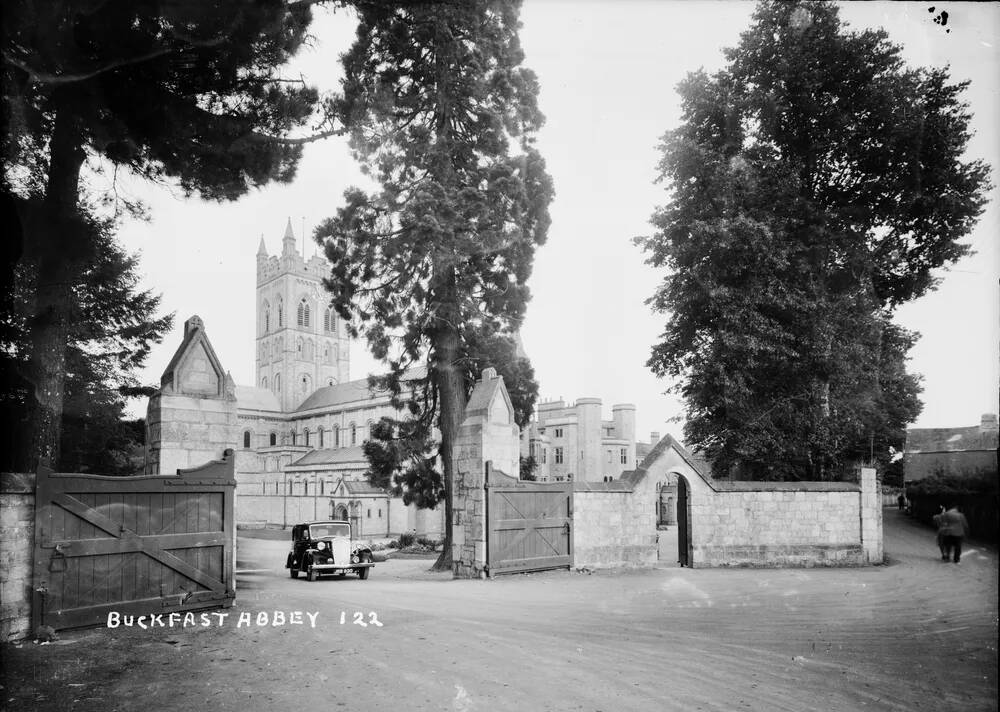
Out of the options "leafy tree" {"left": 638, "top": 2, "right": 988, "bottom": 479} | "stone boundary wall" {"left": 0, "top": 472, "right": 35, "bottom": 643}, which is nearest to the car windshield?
"stone boundary wall" {"left": 0, "top": 472, "right": 35, "bottom": 643}

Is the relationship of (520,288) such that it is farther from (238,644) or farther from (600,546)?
(238,644)

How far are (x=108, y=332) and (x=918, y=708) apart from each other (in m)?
10.8

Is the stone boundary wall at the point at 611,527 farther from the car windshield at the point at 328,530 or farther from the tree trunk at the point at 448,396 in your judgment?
the car windshield at the point at 328,530

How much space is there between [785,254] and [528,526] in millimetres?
8958

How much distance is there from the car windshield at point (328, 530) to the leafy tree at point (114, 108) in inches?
263

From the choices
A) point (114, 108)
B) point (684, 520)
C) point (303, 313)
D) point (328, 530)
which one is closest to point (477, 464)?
point (328, 530)

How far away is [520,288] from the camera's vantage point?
17.3 metres

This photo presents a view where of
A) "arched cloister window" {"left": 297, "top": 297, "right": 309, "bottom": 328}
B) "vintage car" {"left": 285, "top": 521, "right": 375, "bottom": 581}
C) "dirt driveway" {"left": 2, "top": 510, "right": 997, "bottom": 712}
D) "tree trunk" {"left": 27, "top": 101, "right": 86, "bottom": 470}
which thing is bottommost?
"vintage car" {"left": 285, "top": 521, "right": 375, "bottom": 581}

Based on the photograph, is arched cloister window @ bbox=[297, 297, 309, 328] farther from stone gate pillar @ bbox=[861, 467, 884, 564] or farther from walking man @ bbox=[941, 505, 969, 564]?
walking man @ bbox=[941, 505, 969, 564]

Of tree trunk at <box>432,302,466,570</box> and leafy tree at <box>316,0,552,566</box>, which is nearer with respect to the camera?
leafy tree at <box>316,0,552,566</box>

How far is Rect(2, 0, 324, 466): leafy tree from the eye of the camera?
7082 mm

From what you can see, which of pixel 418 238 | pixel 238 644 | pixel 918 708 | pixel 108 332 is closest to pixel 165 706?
pixel 238 644

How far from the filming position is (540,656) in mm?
6145

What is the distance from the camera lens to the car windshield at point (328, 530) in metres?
14.2
